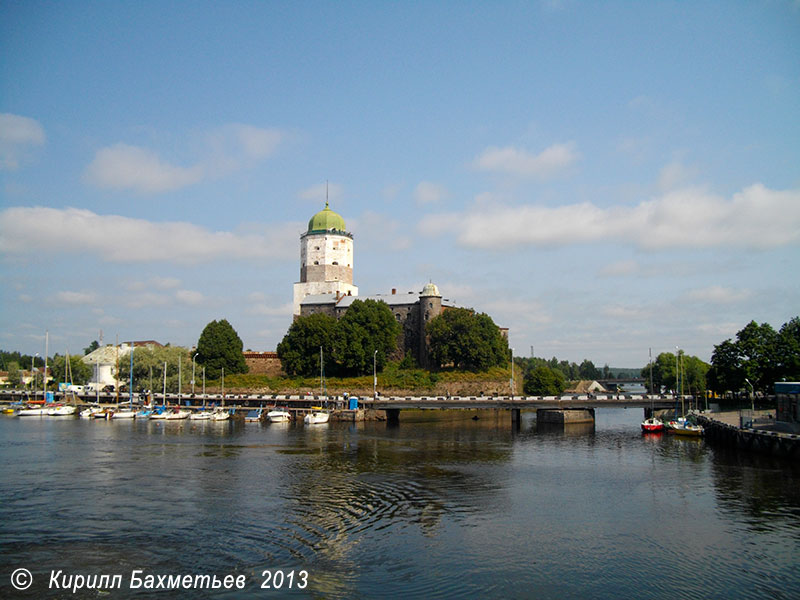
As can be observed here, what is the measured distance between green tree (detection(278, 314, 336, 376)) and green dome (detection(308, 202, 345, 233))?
78.6 feet

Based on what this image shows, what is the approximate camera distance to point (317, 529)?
86.3ft

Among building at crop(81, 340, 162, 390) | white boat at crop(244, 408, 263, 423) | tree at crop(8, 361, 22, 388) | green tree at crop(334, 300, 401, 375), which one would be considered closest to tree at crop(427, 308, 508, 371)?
green tree at crop(334, 300, 401, 375)

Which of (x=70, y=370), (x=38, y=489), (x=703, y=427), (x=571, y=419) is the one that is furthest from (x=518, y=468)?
(x=70, y=370)

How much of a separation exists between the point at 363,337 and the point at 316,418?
79.7 feet

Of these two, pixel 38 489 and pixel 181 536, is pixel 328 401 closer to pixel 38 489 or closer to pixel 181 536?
pixel 38 489

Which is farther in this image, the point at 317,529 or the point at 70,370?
the point at 70,370

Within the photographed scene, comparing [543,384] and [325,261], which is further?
[325,261]

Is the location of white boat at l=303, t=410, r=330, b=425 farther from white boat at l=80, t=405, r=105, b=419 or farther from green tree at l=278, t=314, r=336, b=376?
white boat at l=80, t=405, r=105, b=419

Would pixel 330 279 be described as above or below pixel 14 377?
above

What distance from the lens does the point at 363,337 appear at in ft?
325

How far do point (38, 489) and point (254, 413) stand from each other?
165ft

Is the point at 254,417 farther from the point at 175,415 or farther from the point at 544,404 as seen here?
the point at 544,404

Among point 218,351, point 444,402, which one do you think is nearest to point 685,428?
point 444,402

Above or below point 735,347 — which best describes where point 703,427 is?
below
